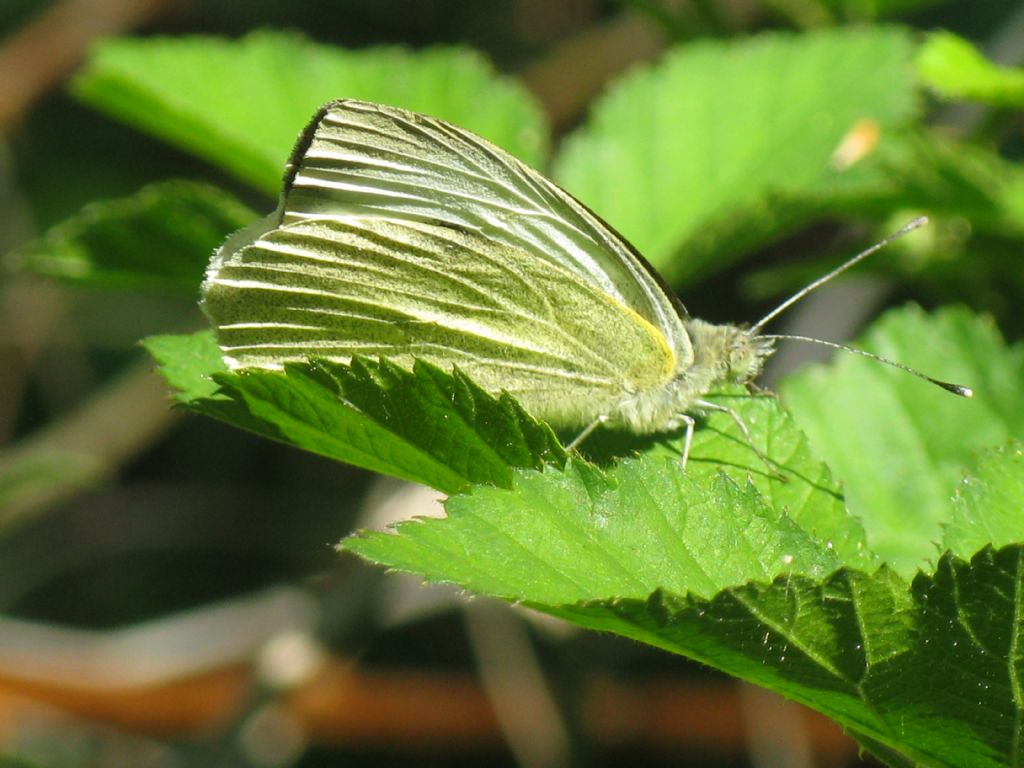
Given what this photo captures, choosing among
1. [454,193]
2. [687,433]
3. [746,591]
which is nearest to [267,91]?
[454,193]

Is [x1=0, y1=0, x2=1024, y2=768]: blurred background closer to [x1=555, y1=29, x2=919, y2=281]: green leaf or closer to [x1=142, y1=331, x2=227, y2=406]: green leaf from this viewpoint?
[x1=555, y1=29, x2=919, y2=281]: green leaf

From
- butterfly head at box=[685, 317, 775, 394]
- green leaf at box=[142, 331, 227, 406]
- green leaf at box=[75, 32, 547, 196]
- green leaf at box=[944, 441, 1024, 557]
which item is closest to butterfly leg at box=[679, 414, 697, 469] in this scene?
butterfly head at box=[685, 317, 775, 394]

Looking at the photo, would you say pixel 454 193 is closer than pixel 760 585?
No

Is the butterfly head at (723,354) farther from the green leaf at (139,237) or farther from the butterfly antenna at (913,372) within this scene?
the green leaf at (139,237)

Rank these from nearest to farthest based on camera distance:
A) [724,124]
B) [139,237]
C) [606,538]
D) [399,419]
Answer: [606,538] → [399,419] → [139,237] → [724,124]

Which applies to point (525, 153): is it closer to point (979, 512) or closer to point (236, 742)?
point (236, 742)

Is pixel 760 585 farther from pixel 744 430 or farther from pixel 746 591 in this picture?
pixel 744 430

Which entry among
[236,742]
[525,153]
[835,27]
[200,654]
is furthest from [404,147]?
[200,654]
